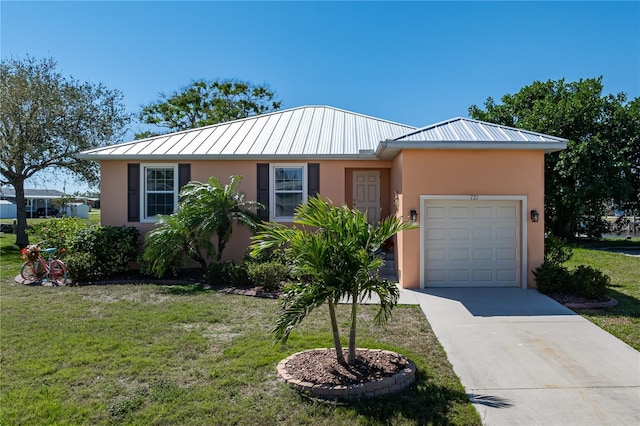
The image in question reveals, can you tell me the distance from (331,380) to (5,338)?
193 inches

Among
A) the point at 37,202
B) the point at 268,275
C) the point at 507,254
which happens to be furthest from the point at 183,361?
the point at 37,202

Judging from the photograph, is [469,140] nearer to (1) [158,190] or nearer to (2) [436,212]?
(2) [436,212]

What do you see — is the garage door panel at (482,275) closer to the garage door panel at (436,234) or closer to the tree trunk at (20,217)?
the garage door panel at (436,234)

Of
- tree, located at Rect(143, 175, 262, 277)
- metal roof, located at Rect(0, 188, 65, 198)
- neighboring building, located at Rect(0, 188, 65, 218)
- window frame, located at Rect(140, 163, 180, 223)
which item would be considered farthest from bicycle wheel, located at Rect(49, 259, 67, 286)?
neighboring building, located at Rect(0, 188, 65, 218)

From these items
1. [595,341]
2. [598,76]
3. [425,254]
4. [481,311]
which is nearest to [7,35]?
[425,254]

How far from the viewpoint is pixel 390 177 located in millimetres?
11969

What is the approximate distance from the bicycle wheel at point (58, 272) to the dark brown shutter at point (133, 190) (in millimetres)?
2225

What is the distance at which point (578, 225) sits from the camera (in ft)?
68.0

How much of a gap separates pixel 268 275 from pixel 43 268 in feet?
20.2

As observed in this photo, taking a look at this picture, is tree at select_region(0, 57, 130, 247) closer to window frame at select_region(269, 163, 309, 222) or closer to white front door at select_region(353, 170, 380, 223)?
window frame at select_region(269, 163, 309, 222)

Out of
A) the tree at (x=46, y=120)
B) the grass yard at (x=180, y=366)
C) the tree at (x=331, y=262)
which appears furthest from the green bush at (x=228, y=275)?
the tree at (x=46, y=120)

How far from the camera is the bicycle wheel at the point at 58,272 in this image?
389 inches

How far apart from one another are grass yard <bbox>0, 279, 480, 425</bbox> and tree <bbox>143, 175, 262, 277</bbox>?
203 centimetres

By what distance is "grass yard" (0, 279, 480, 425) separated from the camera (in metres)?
3.68
